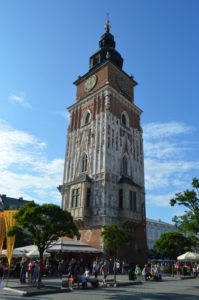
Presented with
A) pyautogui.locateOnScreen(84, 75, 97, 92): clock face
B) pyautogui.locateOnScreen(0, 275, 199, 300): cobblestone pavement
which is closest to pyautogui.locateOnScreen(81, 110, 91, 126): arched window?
pyautogui.locateOnScreen(84, 75, 97, 92): clock face

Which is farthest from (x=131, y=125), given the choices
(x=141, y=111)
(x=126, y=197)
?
(x=126, y=197)

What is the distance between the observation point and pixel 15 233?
16.1m

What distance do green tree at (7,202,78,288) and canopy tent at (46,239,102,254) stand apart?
366 inches

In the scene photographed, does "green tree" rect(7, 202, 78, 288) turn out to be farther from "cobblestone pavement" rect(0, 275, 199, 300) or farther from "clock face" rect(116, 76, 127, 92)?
"clock face" rect(116, 76, 127, 92)

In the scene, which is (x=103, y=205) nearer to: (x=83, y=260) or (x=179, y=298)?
(x=83, y=260)

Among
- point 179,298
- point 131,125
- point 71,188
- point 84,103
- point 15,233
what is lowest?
point 179,298

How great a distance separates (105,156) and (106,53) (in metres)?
21.7

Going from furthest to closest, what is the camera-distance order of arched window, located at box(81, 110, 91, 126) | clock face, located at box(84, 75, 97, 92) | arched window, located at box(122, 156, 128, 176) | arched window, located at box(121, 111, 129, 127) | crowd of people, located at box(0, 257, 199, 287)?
clock face, located at box(84, 75, 97, 92) < arched window, located at box(121, 111, 129, 127) < arched window, located at box(81, 110, 91, 126) < arched window, located at box(122, 156, 128, 176) < crowd of people, located at box(0, 257, 199, 287)

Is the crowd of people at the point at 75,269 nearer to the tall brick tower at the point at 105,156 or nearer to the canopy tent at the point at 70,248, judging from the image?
the canopy tent at the point at 70,248

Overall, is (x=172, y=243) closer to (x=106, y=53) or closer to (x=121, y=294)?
(x=121, y=294)

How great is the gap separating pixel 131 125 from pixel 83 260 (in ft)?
74.8

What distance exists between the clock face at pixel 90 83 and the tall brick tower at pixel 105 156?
0.17 m

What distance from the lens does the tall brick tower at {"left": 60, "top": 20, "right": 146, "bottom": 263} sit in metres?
32.5

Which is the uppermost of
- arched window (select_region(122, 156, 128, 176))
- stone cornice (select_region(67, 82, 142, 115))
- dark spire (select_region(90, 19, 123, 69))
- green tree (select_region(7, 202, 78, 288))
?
dark spire (select_region(90, 19, 123, 69))
